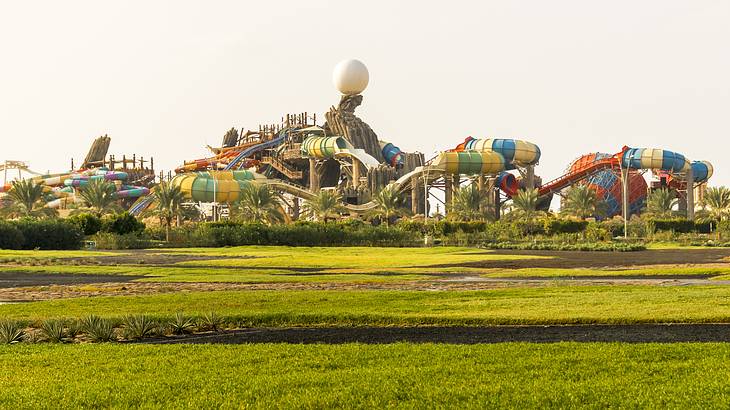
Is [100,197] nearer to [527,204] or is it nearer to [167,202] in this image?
[167,202]

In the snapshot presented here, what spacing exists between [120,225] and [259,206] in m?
25.6

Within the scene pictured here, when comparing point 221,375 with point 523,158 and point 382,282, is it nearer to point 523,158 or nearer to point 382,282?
point 382,282

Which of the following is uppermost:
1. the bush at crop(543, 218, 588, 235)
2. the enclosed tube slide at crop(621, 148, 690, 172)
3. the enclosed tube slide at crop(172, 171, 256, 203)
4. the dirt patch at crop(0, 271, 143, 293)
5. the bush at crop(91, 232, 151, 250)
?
the enclosed tube slide at crop(621, 148, 690, 172)

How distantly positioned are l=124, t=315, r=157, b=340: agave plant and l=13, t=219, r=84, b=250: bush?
7465cm

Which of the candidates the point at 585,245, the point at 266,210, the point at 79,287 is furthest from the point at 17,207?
the point at 79,287

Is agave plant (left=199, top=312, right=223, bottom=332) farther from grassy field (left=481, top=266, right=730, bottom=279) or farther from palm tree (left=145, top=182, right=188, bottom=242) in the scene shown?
palm tree (left=145, top=182, right=188, bottom=242)

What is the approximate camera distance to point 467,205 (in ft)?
451

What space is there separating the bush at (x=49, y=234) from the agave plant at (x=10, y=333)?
244 feet

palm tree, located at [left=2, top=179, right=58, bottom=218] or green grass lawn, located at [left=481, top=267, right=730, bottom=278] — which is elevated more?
palm tree, located at [left=2, top=179, right=58, bottom=218]

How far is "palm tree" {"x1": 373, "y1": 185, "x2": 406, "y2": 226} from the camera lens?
452 ft

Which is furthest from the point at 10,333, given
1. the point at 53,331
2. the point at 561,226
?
the point at 561,226

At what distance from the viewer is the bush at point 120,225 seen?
109 m

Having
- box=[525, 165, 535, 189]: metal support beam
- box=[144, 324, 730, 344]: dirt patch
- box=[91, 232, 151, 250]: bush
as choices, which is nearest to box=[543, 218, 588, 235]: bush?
box=[525, 165, 535, 189]: metal support beam

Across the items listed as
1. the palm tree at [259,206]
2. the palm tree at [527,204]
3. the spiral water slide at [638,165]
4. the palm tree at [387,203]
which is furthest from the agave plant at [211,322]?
the spiral water slide at [638,165]
